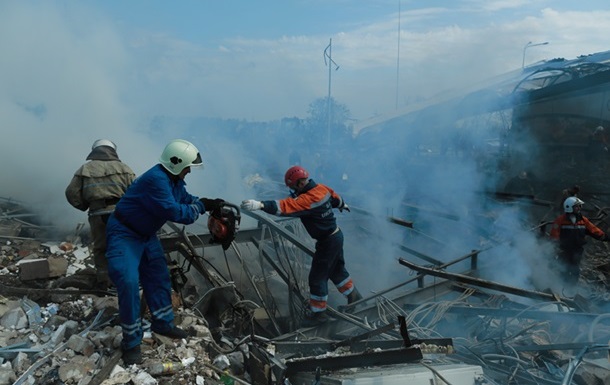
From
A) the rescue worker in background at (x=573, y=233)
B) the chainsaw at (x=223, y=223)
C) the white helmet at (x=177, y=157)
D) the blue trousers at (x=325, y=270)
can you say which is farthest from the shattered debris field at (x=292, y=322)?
the white helmet at (x=177, y=157)

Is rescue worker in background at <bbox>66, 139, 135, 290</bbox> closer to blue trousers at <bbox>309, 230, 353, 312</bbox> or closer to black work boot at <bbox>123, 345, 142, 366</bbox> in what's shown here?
black work boot at <bbox>123, 345, 142, 366</bbox>

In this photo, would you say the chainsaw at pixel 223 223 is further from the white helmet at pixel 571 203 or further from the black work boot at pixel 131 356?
the white helmet at pixel 571 203

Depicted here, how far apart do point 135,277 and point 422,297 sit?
10.4ft

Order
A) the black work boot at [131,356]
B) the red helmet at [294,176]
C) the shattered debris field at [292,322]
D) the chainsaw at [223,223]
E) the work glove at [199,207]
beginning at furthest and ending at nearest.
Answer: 1. the red helmet at [294,176]
2. the chainsaw at [223,223]
3. the work glove at [199,207]
4. the black work boot at [131,356]
5. the shattered debris field at [292,322]

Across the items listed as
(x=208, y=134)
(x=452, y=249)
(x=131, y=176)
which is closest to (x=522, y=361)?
(x=131, y=176)

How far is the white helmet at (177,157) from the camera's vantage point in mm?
3883

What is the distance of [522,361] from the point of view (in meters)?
3.77

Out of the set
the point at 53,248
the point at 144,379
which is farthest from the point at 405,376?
the point at 53,248

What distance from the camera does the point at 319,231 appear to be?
205 inches

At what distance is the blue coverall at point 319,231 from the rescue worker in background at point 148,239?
3.92 ft

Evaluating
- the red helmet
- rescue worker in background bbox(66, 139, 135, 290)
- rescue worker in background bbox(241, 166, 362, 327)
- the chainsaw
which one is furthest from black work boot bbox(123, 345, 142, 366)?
the red helmet

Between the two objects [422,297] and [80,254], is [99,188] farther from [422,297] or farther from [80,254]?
[422,297]

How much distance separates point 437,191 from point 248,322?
7.28 metres

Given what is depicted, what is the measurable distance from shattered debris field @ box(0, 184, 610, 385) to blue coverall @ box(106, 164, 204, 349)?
0.86 feet
